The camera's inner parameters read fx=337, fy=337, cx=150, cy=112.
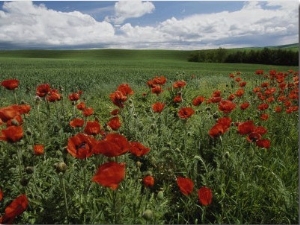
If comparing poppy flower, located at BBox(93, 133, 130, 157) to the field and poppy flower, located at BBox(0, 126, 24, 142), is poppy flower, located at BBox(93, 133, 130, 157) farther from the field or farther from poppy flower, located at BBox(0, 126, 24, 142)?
poppy flower, located at BBox(0, 126, 24, 142)

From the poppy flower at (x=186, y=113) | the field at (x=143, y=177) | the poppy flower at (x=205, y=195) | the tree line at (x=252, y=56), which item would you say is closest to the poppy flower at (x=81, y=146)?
the field at (x=143, y=177)

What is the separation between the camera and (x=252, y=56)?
51000 mm

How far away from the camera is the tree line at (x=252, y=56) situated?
48188mm

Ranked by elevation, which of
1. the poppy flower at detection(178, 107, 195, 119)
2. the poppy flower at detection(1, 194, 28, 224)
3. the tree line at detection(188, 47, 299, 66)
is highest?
the poppy flower at detection(178, 107, 195, 119)

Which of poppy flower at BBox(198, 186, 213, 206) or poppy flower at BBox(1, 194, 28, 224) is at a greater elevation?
poppy flower at BBox(1, 194, 28, 224)

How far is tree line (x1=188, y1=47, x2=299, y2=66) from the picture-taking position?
48.2m

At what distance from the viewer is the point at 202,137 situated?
376 cm

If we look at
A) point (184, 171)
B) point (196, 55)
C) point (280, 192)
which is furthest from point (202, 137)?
point (196, 55)

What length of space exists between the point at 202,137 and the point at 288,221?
1424mm

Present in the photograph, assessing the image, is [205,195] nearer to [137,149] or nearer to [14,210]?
[137,149]

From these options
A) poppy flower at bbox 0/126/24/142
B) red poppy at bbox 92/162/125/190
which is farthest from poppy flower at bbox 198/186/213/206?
poppy flower at bbox 0/126/24/142

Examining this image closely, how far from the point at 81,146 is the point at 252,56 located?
52.1 metres

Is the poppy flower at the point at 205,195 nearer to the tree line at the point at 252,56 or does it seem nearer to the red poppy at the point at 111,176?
the red poppy at the point at 111,176

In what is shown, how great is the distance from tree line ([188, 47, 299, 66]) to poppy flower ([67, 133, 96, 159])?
160 ft
